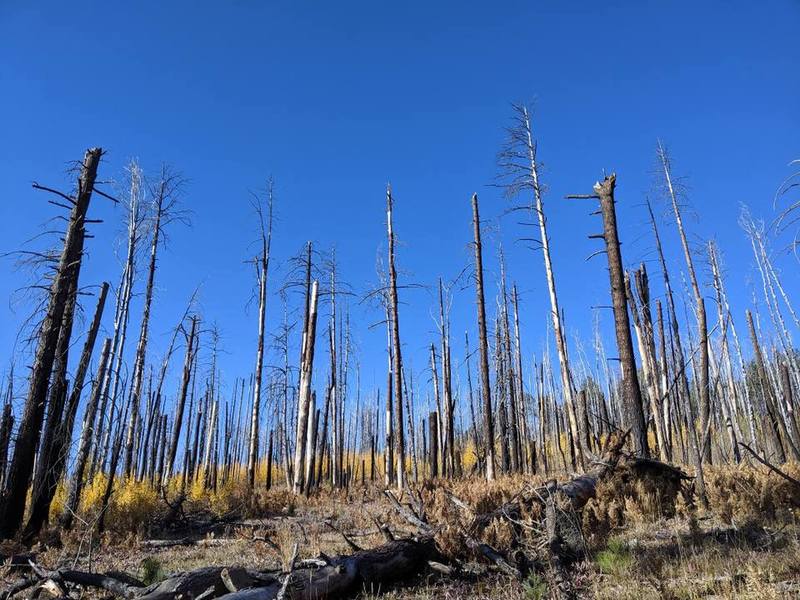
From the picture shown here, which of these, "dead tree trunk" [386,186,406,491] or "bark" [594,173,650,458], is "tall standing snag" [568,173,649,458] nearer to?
"bark" [594,173,650,458]

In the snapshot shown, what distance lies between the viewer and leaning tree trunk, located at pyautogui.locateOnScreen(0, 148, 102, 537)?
30.8ft

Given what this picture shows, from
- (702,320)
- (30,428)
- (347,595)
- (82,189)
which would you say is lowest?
(347,595)

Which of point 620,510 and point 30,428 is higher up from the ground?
point 30,428

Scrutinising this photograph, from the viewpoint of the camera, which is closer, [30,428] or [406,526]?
[406,526]

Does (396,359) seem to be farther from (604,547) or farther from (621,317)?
(604,547)

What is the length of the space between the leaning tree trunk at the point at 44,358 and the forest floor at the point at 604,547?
996mm

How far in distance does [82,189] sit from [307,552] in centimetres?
866

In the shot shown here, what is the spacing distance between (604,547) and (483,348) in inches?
431

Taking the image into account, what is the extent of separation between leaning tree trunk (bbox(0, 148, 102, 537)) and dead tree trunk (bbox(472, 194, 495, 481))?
11.0m

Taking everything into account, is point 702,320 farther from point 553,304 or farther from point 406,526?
point 553,304

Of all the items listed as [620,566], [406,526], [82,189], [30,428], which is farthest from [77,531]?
[620,566]

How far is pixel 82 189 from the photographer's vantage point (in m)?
10.7

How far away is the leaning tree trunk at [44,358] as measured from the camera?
30.8 feet

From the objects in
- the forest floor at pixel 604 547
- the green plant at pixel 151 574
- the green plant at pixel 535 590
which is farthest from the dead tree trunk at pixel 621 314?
the green plant at pixel 151 574
